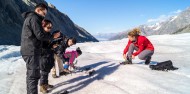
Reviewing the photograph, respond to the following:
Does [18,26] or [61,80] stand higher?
[18,26]

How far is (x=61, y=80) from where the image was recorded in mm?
9742

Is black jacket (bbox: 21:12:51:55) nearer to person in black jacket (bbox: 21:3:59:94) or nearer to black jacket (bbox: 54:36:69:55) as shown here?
person in black jacket (bbox: 21:3:59:94)

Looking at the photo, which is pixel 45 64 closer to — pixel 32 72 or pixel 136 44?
pixel 32 72

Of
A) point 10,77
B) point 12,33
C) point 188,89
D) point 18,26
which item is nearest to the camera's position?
point 188,89

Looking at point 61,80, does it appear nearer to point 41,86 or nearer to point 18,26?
point 41,86

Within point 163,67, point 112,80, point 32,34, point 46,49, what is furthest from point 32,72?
point 163,67

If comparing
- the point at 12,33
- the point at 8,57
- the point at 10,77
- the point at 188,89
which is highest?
the point at 12,33

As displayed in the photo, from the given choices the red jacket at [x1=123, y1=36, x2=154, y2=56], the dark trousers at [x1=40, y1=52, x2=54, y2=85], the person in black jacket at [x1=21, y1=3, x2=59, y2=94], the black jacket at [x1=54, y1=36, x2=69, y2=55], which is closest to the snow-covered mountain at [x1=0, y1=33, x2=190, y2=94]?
the dark trousers at [x1=40, y1=52, x2=54, y2=85]

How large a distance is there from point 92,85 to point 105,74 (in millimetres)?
1261

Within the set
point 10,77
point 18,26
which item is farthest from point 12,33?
point 10,77

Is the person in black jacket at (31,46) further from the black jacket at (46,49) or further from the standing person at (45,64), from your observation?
the black jacket at (46,49)

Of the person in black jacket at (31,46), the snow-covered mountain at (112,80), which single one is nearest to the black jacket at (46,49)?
the snow-covered mountain at (112,80)

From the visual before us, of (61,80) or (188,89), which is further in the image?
(61,80)

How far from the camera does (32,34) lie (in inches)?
292
